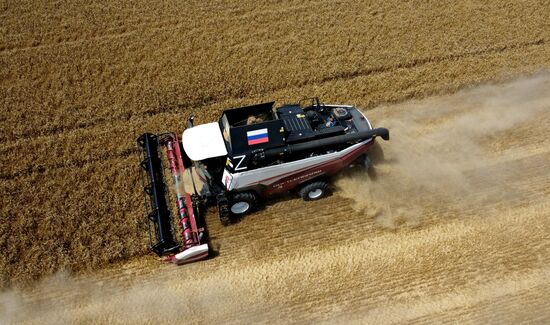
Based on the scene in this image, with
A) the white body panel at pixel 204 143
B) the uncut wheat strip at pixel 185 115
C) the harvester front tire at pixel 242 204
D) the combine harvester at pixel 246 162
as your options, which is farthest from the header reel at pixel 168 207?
the white body panel at pixel 204 143

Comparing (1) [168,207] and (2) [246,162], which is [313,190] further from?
(1) [168,207]

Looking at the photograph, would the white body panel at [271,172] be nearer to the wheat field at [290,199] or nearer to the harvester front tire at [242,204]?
the harvester front tire at [242,204]

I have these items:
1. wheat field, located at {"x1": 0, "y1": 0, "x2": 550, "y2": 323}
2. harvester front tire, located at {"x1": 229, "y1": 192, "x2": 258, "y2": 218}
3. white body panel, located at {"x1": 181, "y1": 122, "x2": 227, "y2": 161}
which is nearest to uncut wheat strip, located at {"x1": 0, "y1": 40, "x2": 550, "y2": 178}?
wheat field, located at {"x1": 0, "y1": 0, "x2": 550, "y2": 323}

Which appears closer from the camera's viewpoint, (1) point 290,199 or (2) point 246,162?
(2) point 246,162

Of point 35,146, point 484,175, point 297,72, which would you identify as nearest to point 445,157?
point 484,175

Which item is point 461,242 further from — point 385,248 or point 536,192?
point 536,192

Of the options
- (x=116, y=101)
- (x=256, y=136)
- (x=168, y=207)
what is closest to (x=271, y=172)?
(x=256, y=136)
